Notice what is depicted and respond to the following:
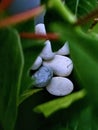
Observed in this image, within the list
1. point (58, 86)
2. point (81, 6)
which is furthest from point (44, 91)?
point (81, 6)

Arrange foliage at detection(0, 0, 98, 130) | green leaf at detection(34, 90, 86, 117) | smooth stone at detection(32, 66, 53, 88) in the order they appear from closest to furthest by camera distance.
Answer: foliage at detection(0, 0, 98, 130) < green leaf at detection(34, 90, 86, 117) < smooth stone at detection(32, 66, 53, 88)

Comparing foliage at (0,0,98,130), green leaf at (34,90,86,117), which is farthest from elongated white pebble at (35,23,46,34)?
green leaf at (34,90,86,117)

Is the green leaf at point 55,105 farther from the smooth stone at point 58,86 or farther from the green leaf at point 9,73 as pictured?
the smooth stone at point 58,86

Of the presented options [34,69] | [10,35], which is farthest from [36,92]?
[10,35]

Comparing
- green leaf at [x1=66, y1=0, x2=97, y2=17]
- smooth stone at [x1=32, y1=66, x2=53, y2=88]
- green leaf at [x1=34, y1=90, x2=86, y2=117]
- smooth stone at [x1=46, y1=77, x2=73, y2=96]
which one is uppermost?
green leaf at [x1=66, y1=0, x2=97, y2=17]

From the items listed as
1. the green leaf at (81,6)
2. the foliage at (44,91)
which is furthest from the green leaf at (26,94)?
the green leaf at (81,6)

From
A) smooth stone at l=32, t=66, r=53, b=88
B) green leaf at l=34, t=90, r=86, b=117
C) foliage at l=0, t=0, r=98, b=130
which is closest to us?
foliage at l=0, t=0, r=98, b=130

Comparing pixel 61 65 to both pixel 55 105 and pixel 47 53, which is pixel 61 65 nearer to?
pixel 47 53

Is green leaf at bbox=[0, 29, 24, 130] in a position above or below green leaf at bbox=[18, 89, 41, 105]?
above

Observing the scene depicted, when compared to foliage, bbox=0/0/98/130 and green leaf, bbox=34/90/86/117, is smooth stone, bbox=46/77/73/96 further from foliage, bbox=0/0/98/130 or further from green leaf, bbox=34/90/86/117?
green leaf, bbox=34/90/86/117
